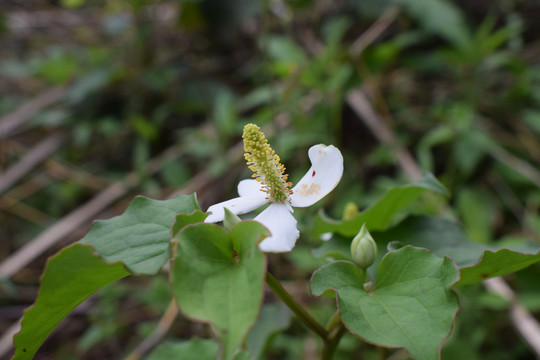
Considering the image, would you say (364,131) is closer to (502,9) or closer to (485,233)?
(485,233)

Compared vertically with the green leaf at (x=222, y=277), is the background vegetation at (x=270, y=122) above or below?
above

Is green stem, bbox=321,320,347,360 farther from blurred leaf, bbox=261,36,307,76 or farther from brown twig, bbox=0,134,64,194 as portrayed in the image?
brown twig, bbox=0,134,64,194

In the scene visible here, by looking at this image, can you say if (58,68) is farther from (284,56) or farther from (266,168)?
(266,168)

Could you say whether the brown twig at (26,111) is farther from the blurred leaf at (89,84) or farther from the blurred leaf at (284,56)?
the blurred leaf at (284,56)

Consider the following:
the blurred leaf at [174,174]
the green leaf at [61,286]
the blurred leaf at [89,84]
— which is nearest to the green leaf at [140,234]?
the green leaf at [61,286]

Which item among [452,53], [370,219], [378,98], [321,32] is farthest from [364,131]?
[370,219]

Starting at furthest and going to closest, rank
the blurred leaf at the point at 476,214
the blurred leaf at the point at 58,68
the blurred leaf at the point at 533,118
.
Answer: the blurred leaf at the point at 58,68 < the blurred leaf at the point at 533,118 < the blurred leaf at the point at 476,214
